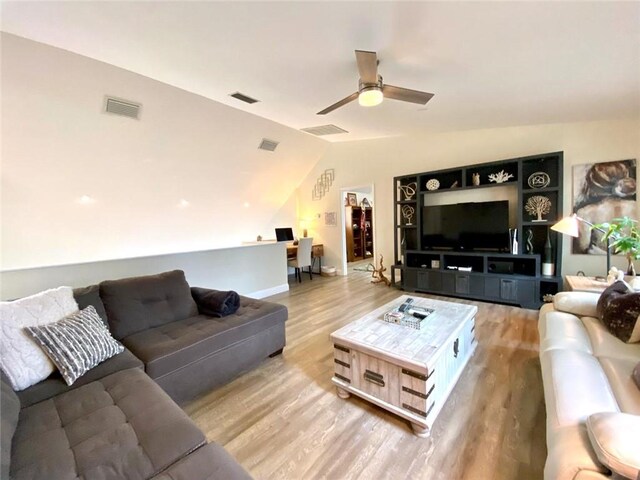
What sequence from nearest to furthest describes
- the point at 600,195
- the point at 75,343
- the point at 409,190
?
the point at 75,343 → the point at 600,195 → the point at 409,190

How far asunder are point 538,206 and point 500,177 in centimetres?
66

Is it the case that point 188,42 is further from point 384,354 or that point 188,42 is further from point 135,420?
point 384,354

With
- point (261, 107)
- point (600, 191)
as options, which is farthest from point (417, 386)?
point (600, 191)

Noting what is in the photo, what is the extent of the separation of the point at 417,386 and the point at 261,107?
11.2ft

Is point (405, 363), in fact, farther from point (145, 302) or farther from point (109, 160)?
point (109, 160)

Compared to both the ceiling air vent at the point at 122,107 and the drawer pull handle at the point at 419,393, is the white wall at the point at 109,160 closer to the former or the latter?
the ceiling air vent at the point at 122,107

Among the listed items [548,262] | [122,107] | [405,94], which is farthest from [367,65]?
[548,262]

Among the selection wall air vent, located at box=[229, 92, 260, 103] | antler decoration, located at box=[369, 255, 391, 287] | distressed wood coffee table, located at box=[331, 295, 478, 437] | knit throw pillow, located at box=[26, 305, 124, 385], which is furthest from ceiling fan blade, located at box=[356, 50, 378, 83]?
antler decoration, located at box=[369, 255, 391, 287]

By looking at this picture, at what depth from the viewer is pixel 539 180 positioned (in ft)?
13.5

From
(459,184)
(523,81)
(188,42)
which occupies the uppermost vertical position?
(188,42)

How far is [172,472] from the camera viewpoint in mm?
1028

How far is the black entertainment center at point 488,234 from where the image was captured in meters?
3.98

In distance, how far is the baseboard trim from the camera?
16.0 feet

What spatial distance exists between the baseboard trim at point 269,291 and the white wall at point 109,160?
1.63m
